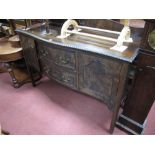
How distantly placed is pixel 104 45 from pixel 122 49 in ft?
0.53

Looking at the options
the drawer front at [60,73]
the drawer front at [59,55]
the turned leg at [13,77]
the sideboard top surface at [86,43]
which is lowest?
the turned leg at [13,77]

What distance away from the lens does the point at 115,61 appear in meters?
1.08

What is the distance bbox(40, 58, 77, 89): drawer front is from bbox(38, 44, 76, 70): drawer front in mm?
60

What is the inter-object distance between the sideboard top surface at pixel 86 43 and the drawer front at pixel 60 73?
0.27 m

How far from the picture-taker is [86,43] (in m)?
1.29

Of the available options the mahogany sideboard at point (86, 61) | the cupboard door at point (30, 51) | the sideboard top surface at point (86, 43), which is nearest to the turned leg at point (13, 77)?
the cupboard door at point (30, 51)

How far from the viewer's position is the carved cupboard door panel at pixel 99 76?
115 cm

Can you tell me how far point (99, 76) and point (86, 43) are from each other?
0.31m

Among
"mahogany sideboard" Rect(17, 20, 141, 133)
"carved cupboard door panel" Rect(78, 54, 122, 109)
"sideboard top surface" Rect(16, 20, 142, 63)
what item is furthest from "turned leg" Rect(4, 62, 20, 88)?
"carved cupboard door panel" Rect(78, 54, 122, 109)

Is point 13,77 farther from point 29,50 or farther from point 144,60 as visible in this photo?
point 144,60

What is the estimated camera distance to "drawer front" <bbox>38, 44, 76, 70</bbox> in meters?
1.34

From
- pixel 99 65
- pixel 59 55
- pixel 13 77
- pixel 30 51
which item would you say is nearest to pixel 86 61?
pixel 99 65

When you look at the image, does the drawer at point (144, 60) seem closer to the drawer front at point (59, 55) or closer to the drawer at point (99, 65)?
the drawer at point (99, 65)
